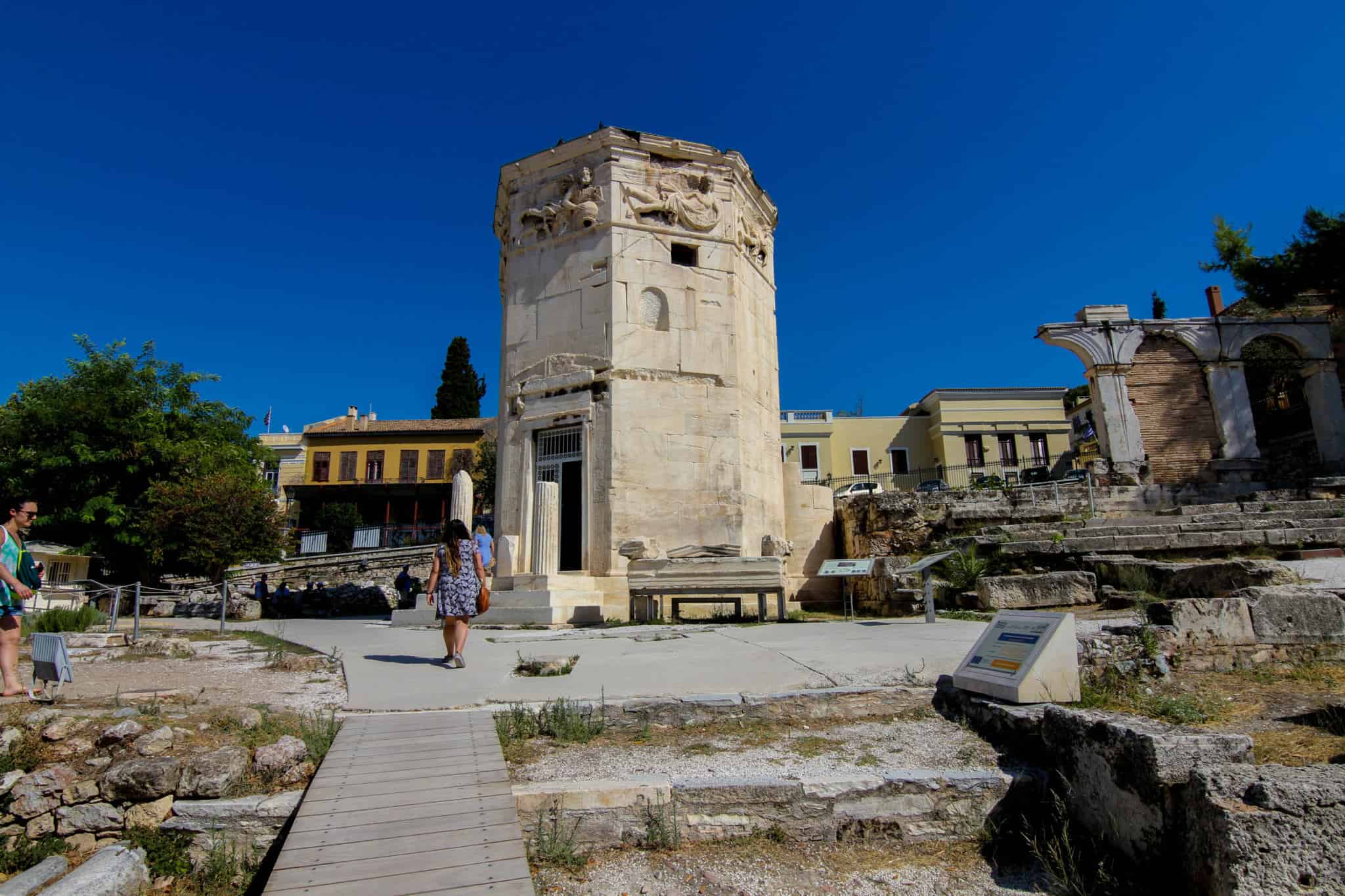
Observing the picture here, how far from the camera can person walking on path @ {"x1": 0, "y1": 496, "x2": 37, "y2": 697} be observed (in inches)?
225

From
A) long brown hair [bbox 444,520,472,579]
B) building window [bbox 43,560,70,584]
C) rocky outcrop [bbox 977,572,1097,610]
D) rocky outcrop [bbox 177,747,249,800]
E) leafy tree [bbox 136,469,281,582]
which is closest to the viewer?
rocky outcrop [bbox 177,747,249,800]

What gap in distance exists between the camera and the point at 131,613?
70.2 feet

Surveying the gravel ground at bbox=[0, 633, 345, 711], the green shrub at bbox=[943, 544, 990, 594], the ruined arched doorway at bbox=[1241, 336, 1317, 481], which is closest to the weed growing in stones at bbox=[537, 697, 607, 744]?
the gravel ground at bbox=[0, 633, 345, 711]

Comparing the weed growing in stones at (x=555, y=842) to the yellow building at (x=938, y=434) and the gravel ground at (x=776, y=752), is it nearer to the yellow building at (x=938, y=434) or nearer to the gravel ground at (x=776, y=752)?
the gravel ground at (x=776, y=752)

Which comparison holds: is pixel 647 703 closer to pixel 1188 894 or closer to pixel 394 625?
pixel 1188 894

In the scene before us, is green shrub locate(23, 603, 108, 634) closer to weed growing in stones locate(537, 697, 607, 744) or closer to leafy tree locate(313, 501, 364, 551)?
weed growing in stones locate(537, 697, 607, 744)

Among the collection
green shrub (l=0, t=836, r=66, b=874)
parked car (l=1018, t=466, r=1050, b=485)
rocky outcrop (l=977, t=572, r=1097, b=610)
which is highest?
parked car (l=1018, t=466, r=1050, b=485)

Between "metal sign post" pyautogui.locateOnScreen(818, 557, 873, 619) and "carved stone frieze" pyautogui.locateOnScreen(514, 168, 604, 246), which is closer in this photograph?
"metal sign post" pyautogui.locateOnScreen(818, 557, 873, 619)

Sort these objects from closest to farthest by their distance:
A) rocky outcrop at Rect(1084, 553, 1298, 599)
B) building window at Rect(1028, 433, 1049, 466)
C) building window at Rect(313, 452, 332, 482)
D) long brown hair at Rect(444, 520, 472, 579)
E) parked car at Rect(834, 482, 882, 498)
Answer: long brown hair at Rect(444, 520, 472, 579) < rocky outcrop at Rect(1084, 553, 1298, 599) < parked car at Rect(834, 482, 882, 498) < building window at Rect(1028, 433, 1049, 466) < building window at Rect(313, 452, 332, 482)

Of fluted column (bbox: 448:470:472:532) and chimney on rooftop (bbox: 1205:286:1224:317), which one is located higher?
chimney on rooftop (bbox: 1205:286:1224:317)

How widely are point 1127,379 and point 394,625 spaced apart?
21.6 meters

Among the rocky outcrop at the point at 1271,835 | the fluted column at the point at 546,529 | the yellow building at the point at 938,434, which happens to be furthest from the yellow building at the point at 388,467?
the rocky outcrop at the point at 1271,835

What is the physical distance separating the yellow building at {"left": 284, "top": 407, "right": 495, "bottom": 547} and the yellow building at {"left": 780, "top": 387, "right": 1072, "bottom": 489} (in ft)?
62.0

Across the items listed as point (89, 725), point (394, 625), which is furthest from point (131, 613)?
point (89, 725)
